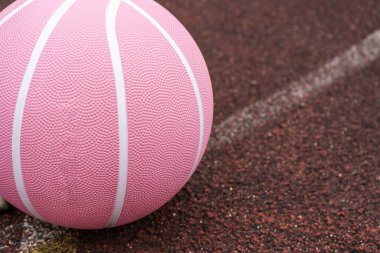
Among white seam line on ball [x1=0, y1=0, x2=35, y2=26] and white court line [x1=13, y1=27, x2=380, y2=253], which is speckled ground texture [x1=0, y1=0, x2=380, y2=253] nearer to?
white court line [x1=13, y1=27, x2=380, y2=253]

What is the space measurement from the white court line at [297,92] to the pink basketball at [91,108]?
1110 millimetres

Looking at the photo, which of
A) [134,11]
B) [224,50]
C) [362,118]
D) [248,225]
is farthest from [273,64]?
[134,11]

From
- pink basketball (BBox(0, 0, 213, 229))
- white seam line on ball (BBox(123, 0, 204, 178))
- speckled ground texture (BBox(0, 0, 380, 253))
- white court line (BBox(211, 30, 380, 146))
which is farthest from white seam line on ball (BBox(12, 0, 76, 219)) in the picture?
white court line (BBox(211, 30, 380, 146))

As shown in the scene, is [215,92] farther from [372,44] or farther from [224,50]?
[372,44]

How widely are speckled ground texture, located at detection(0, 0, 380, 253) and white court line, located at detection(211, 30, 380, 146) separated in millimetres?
54

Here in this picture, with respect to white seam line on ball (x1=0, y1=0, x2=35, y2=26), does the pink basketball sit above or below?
below

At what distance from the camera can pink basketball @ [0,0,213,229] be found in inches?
92.5

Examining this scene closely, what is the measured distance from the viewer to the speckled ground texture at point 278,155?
9.92 ft

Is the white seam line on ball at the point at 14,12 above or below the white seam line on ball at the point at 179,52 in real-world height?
above

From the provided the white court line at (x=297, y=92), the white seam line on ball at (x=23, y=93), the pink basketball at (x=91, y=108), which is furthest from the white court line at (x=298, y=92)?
the white seam line on ball at (x=23, y=93)

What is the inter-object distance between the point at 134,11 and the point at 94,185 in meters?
0.80

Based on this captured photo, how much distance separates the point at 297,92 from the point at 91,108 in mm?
2101

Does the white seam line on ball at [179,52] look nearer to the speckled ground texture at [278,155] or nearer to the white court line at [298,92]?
the speckled ground texture at [278,155]

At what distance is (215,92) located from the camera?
13.2 feet
